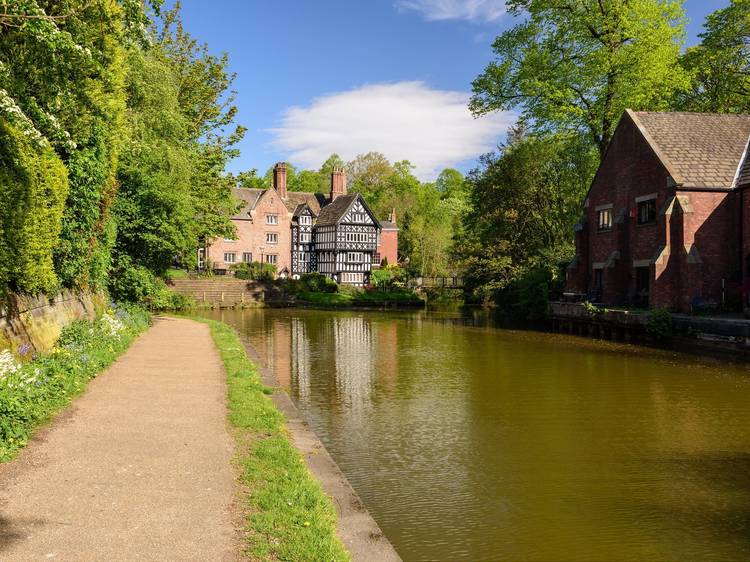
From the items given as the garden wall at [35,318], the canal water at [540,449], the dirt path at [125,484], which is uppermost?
the garden wall at [35,318]

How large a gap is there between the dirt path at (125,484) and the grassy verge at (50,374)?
25cm

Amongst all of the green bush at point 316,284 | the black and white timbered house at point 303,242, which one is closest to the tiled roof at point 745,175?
the green bush at point 316,284

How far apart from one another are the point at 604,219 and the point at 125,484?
30.8 meters

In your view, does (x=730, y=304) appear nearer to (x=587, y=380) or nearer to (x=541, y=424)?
(x=587, y=380)

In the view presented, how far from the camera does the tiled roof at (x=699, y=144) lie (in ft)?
88.2

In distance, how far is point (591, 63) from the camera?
113 feet

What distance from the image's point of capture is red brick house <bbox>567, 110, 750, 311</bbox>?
26.0m

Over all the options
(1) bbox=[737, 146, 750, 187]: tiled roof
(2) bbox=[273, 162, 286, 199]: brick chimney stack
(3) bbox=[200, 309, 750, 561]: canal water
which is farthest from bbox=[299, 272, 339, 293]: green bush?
(1) bbox=[737, 146, 750, 187]: tiled roof

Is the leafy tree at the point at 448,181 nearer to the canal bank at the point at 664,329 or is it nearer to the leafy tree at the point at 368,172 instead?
the leafy tree at the point at 368,172

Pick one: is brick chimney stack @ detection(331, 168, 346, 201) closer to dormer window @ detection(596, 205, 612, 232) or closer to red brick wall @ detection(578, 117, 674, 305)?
red brick wall @ detection(578, 117, 674, 305)

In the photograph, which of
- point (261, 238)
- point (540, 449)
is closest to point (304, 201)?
point (261, 238)

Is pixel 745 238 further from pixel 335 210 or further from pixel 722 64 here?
pixel 335 210

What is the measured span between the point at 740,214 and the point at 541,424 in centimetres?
1940

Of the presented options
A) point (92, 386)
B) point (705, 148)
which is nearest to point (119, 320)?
point (92, 386)
